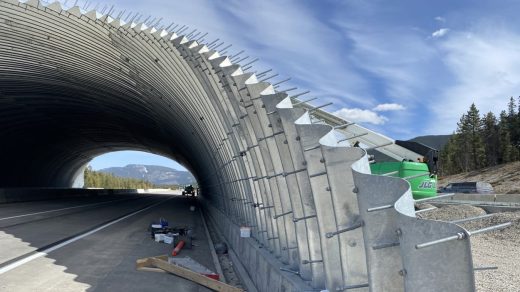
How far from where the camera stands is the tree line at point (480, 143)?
9694cm

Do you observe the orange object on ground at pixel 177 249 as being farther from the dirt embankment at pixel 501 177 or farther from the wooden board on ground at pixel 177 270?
the dirt embankment at pixel 501 177

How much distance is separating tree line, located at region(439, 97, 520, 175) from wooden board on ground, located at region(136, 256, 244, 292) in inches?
3716

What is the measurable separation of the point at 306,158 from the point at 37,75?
22479 mm

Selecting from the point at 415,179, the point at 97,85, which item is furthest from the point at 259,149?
the point at 97,85

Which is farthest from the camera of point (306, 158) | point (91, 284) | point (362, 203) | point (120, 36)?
point (120, 36)

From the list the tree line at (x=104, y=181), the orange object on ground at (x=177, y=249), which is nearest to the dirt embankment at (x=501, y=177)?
the orange object on ground at (x=177, y=249)

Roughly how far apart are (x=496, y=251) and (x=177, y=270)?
11.5 meters

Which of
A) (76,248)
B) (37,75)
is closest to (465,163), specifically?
(37,75)

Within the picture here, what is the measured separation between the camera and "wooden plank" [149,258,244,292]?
851 cm

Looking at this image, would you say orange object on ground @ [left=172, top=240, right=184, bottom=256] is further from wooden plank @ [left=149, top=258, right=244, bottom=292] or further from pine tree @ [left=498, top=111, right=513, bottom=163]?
pine tree @ [left=498, top=111, right=513, bottom=163]

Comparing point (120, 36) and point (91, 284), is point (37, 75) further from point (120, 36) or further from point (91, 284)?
point (91, 284)

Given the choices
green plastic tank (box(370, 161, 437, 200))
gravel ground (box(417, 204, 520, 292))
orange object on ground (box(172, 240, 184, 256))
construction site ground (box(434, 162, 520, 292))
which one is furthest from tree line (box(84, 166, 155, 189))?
orange object on ground (box(172, 240, 184, 256))

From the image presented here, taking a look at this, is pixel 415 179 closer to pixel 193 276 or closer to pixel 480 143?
pixel 193 276

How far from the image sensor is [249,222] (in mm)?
12617
